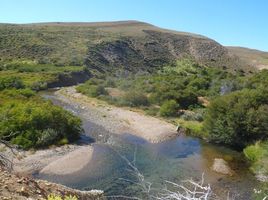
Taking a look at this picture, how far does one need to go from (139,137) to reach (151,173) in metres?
13.8

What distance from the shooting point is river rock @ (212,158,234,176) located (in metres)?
34.5

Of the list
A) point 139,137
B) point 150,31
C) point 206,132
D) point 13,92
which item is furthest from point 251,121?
point 150,31

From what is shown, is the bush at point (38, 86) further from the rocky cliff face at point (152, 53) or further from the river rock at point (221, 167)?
the river rock at point (221, 167)

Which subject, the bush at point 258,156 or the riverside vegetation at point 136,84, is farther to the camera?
the riverside vegetation at point 136,84

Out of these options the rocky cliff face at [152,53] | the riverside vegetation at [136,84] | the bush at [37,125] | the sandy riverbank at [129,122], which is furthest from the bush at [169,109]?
the rocky cliff face at [152,53]

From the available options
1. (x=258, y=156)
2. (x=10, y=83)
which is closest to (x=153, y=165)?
(x=258, y=156)

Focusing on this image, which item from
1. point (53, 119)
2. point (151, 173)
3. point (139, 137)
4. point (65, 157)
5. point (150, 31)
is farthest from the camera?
point (150, 31)

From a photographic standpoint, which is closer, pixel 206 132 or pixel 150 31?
pixel 206 132

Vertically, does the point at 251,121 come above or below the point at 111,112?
above

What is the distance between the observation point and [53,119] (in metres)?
39.9

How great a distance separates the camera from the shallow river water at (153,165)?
1139 inches

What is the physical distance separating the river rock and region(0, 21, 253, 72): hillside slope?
245 ft

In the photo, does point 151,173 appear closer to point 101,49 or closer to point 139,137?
point 139,137

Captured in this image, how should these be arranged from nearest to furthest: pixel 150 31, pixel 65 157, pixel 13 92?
1. pixel 65 157
2. pixel 13 92
3. pixel 150 31
